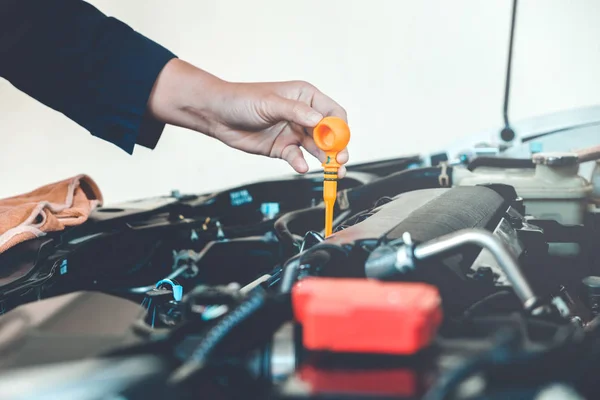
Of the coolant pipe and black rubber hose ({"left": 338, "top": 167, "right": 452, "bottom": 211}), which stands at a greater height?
the coolant pipe

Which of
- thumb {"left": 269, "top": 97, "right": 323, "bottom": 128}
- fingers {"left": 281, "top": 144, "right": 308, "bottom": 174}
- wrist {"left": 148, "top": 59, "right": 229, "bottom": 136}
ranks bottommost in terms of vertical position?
fingers {"left": 281, "top": 144, "right": 308, "bottom": 174}

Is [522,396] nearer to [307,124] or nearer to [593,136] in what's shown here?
[307,124]

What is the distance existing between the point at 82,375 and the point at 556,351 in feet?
0.89

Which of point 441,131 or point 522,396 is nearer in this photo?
point 522,396

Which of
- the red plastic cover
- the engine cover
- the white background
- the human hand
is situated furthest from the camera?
the white background

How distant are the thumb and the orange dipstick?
8 cm

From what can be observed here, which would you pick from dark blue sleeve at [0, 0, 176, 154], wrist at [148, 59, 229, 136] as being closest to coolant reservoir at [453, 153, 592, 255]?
wrist at [148, 59, 229, 136]

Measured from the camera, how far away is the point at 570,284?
2.69 feet

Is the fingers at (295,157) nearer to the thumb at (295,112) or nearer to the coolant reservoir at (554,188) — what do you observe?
the thumb at (295,112)

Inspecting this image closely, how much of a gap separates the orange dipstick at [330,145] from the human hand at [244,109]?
0.37 ft

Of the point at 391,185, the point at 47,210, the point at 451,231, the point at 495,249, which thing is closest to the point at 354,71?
the point at 391,185

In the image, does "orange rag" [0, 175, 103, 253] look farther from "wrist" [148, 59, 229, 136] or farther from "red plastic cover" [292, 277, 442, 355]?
"red plastic cover" [292, 277, 442, 355]

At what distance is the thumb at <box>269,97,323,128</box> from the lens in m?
0.81

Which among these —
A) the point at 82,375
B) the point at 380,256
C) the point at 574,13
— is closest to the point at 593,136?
the point at 574,13
